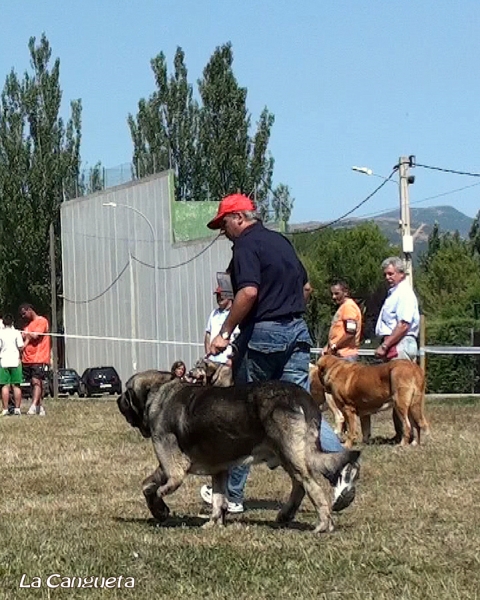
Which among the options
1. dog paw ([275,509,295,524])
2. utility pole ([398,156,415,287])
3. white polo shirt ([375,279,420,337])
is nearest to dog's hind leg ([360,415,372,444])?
Result: white polo shirt ([375,279,420,337])

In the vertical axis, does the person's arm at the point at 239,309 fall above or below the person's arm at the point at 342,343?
above

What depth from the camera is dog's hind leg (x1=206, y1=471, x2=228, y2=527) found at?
690 cm

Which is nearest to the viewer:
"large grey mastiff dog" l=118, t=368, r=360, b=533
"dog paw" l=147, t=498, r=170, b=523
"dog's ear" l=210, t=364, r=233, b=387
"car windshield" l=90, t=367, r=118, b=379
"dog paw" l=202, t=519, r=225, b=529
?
"large grey mastiff dog" l=118, t=368, r=360, b=533

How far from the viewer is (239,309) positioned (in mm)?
6824

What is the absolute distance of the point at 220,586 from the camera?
5129 mm

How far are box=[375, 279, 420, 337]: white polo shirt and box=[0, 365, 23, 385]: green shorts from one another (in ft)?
27.3

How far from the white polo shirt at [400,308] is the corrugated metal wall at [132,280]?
23.6m

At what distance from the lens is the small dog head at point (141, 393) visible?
7105 mm

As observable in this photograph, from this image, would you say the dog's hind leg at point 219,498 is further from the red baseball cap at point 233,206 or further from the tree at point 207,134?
the tree at point 207,134

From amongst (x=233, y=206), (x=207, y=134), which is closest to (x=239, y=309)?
(x=233, y=206)

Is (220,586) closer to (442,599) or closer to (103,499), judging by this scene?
(442,599)

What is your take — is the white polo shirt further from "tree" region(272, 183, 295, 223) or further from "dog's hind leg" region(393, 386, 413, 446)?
"tree" region(272, 183, 295, 223)

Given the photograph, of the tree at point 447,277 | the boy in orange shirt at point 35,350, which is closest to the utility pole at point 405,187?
the boy in orange shirt at point 35,350

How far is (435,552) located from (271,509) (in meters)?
2.16
